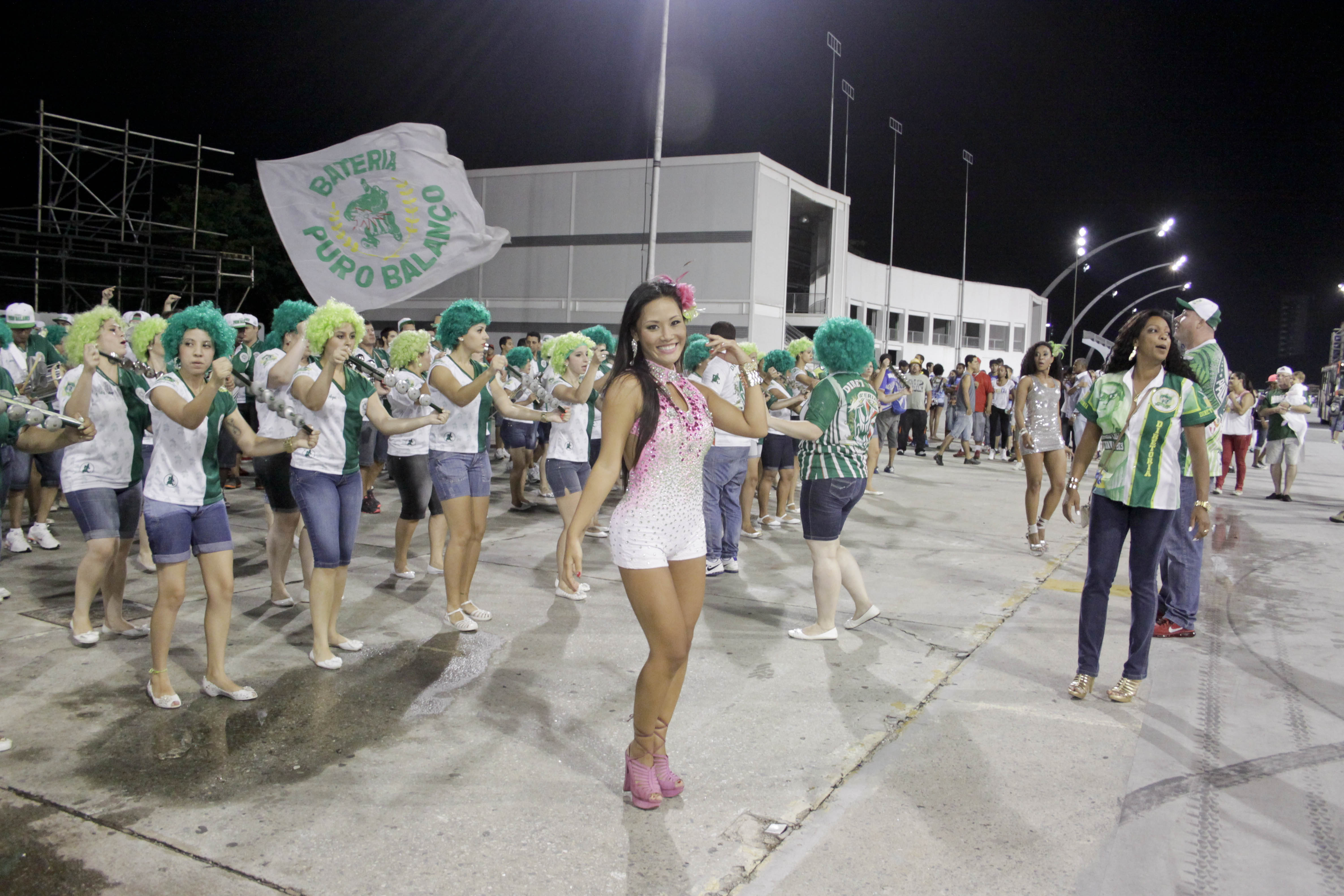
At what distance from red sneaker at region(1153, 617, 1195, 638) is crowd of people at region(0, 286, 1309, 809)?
1cm

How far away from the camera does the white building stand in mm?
32000

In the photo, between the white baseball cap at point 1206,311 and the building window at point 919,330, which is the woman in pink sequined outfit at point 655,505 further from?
the building window at point 919,330

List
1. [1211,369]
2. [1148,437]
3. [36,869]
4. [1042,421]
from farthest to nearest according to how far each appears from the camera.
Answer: [1042,421], [1211,369], [1148,437], [36,869]

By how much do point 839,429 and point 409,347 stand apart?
2994 millimetres

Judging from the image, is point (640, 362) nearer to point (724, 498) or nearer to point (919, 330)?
point (724, 498)

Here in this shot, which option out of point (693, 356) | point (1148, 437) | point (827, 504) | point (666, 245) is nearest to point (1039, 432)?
point (693, 356)

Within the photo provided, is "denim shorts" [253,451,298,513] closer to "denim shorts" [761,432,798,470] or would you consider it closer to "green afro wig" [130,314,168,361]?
"green afro wig" [130,314,168,361]

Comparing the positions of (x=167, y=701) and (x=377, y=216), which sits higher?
(x=377, y=216)

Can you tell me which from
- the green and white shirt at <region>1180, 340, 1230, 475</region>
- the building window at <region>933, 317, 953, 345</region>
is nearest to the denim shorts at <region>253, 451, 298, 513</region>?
the green and white shirt at <region>1180, 340, 1230, 475</region>

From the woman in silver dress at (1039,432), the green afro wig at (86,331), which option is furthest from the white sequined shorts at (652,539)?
the woman in silver dress at (1039,432)

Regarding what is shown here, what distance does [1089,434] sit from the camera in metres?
4.70

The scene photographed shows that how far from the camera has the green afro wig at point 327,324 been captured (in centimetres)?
477

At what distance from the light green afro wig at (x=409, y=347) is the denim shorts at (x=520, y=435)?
3.67m

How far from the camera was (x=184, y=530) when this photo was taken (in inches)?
163
